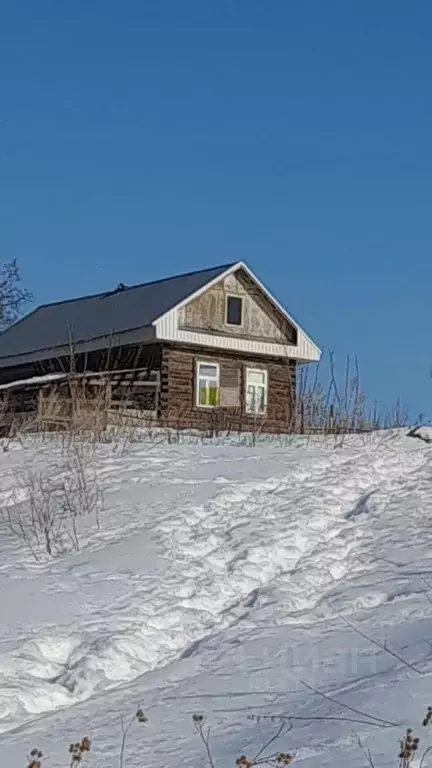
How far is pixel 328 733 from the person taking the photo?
15.7ft

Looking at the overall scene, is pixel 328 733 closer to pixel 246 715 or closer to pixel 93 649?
pixel 246 715

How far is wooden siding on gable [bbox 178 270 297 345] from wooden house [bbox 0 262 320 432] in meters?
0.03

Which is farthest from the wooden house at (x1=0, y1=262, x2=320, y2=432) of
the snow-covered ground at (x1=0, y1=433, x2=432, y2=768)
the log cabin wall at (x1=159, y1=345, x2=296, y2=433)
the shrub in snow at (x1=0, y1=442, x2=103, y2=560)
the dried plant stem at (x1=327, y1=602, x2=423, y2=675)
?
the dried plant stem at (x1=327, y1=602, x2=423, y2=675)

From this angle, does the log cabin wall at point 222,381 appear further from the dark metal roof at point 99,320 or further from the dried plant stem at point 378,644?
→ the dried plant stem at point 378,644

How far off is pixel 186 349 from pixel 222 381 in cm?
160

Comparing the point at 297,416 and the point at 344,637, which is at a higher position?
the point at 297,416

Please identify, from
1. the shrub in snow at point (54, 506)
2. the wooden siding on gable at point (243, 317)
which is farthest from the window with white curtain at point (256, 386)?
the shrub in snow at point (54, 506)

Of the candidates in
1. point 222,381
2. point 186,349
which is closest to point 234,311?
point 222,381

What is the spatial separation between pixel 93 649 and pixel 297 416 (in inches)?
437

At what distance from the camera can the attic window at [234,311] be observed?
28.7 meters

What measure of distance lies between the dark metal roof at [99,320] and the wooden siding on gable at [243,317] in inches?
14.9

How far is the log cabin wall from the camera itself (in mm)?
26469

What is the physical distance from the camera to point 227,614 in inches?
313

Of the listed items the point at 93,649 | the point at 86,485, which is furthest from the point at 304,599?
the point at 86,485
